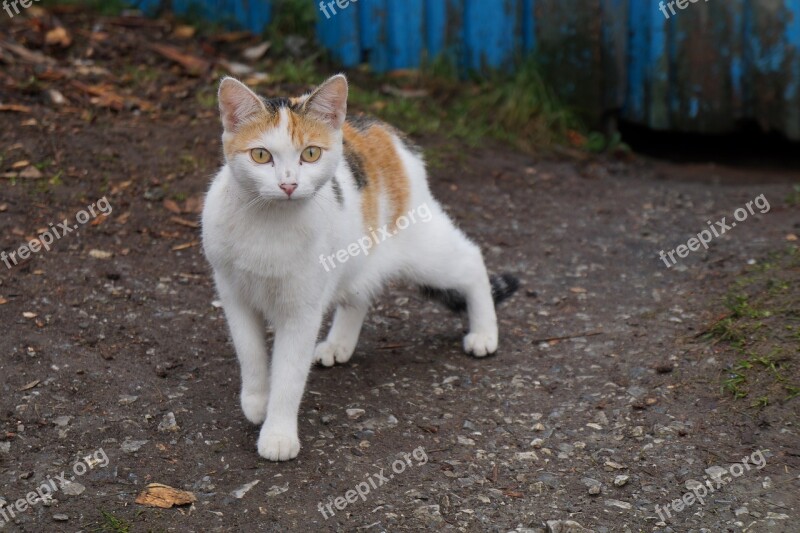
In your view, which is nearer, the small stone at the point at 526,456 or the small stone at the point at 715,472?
the small stone at the point at 715,472

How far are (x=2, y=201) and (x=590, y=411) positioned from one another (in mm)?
3490

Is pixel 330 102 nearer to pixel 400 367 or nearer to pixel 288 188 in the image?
pixel 288 188

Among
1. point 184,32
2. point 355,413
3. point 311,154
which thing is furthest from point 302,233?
point 184,32

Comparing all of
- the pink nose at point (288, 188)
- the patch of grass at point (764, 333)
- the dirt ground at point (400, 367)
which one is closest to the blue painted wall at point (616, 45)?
the dirt ground at point (400, 367)

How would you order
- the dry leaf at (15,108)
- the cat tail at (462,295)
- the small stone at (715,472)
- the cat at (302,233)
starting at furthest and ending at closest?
the dry leaf at (15,108) → the cat tail at (462,295) → the small stone at (715,472) → the cat at (302,233)

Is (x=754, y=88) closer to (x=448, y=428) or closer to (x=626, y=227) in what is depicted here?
(x=626, y=227)

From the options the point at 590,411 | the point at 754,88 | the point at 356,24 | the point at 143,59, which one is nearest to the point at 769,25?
the point at 754,88

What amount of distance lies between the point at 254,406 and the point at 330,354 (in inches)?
29.5

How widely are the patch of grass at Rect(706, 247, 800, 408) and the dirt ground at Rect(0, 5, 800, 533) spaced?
2cm

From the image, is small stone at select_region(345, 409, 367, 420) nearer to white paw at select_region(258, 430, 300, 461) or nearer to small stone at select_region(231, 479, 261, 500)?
white paw at select_region(258, 430, 300, 461)

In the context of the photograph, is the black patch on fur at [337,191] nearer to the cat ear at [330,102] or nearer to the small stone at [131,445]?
the cat ear at [330,102]

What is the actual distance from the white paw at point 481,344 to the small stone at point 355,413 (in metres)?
0.76

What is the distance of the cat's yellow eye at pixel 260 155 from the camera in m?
3.49

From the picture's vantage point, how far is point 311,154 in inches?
140
